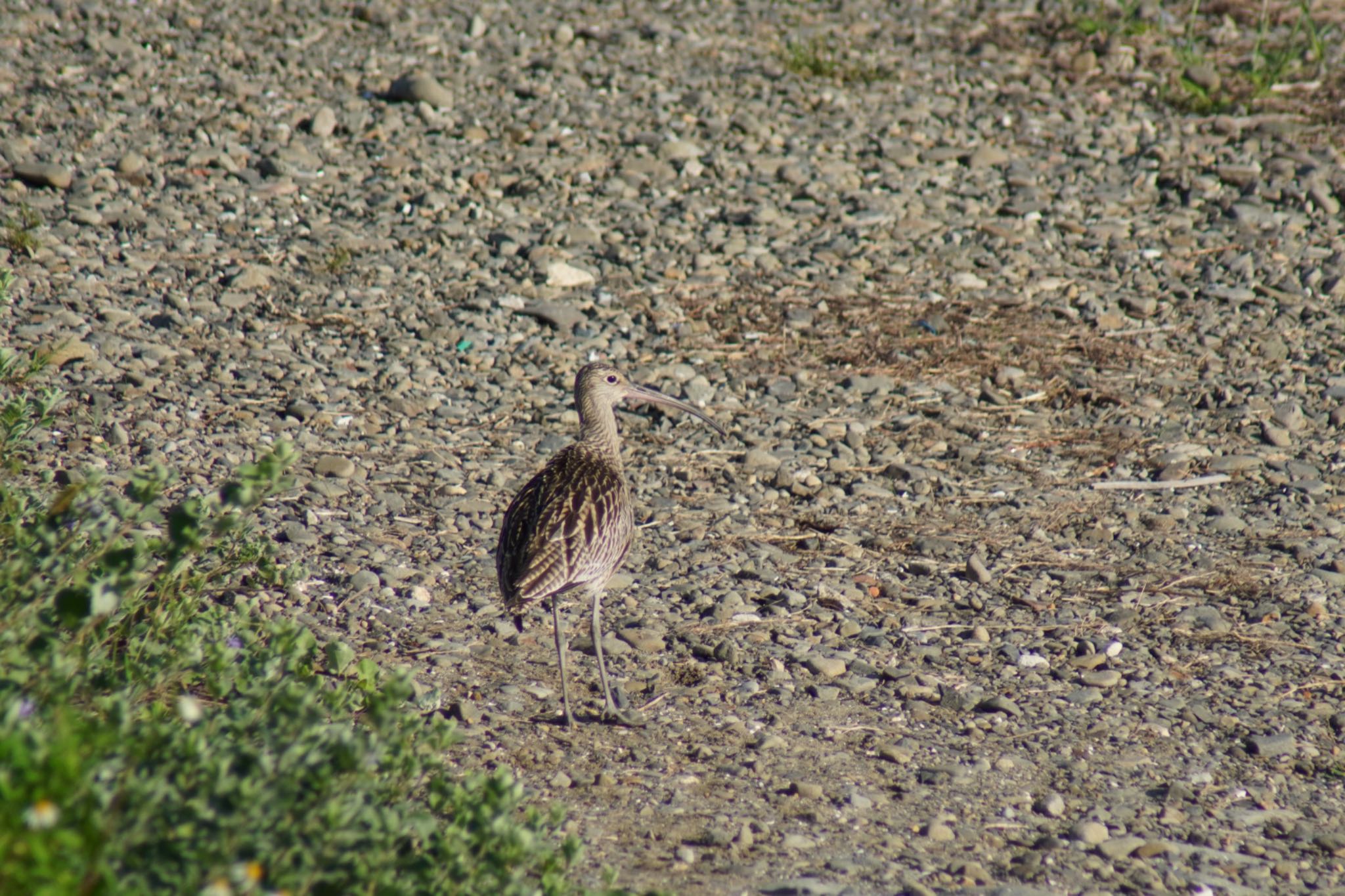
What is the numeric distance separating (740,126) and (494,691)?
7.14 metres

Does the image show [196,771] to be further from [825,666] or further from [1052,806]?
[825,666]

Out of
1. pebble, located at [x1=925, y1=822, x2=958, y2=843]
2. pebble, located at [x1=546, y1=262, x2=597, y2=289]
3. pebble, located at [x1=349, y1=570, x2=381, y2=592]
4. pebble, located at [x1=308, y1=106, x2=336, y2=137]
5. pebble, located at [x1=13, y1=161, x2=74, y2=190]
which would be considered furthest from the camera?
pebble, located at [x1=308, y1=106, x2=336, y2=137]

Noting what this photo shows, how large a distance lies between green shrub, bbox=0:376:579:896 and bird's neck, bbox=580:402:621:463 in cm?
269

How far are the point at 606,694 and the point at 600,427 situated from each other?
1.80m

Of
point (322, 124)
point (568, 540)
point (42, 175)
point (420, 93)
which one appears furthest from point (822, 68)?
point (568, 540)

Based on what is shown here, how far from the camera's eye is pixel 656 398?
7.23 meters

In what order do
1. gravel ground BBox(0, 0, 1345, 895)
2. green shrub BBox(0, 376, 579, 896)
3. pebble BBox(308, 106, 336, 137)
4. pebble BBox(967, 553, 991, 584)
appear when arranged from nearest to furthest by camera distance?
1. green shrub BBox(0, 376, 579, 896)
2. gravel ground BBox(0, 0, 1345, 895)
3. pebble BBox(967, 553, 991, 584)
4. pebble BBox(308, 106, 336, 137)

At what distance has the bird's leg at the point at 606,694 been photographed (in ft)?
17.9

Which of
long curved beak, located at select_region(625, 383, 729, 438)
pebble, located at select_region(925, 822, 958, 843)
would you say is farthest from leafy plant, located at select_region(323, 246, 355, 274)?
pebble, located at select_region(925, 822, 958, 843)

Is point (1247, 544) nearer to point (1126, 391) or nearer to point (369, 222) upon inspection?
point (1126, 391)

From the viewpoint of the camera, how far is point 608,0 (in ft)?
46.0

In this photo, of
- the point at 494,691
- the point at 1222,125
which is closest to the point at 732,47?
the point at 1222,125

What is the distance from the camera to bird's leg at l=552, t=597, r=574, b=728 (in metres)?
5.42

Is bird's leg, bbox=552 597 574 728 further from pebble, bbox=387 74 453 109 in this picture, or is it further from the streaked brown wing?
pebble, bbox=387 74 453 109
